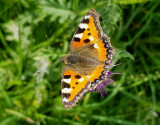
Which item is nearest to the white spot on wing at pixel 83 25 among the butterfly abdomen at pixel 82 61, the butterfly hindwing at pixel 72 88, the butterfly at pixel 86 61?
the butterfly at pixel 86 61

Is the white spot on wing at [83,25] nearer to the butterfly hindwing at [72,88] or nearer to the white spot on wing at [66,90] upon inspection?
the butterfly hindwing at [72,88]

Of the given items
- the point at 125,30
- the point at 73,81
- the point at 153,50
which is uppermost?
Answer: the point at 125,30

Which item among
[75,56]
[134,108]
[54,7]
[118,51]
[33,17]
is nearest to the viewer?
[118,51]

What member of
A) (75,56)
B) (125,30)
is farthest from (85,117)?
(125,30)

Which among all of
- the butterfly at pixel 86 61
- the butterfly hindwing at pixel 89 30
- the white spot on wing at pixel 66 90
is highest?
the butterfly hindwing at pixel 89 30

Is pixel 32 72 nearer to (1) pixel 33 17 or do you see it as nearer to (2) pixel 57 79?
(2) pixel 57 79

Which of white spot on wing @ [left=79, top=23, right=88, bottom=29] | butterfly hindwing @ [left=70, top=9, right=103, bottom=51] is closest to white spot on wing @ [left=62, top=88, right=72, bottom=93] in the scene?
butterfly hindwing @ [left=70, top=9, right=103, bottom=51]

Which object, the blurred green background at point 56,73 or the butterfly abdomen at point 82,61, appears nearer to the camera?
the butterfly abdomen at point 82,61

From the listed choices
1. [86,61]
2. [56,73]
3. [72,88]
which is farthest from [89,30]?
[56,73]
